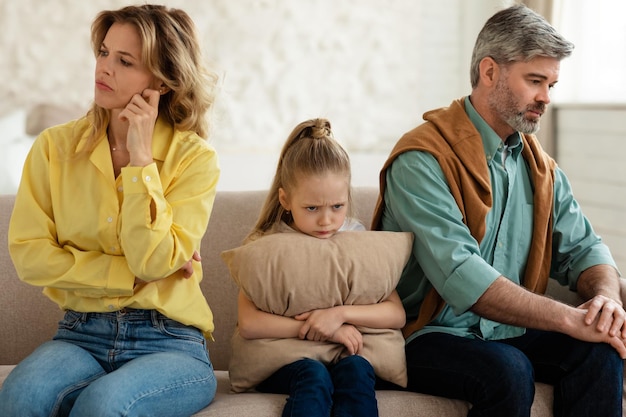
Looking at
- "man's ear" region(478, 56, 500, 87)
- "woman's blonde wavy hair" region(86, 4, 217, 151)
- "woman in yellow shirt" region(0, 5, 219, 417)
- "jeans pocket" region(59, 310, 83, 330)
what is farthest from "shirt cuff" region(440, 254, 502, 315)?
"jeans pocket" region(59, 310, 83, 330)

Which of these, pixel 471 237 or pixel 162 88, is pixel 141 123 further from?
pixel 471 237

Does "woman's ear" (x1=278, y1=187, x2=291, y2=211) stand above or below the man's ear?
below

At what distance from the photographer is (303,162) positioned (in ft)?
6.64

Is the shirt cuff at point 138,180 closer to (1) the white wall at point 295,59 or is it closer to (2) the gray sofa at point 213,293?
(2) the gray sofa at point 213,293

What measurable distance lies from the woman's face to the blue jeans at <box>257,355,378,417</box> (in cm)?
74

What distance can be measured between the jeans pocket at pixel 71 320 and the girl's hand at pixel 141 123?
0.38 m

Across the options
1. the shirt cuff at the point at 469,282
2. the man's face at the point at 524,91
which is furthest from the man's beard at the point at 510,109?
the shirt cuff at the point at 469,282

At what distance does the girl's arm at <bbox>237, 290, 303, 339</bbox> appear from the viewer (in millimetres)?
1988

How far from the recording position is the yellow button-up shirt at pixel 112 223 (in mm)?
1833

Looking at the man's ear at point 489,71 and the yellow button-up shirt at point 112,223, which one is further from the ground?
the man's ear at point 489,71

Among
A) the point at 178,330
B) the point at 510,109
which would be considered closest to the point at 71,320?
the point at 178,330

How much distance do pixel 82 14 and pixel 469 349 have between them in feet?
9.15

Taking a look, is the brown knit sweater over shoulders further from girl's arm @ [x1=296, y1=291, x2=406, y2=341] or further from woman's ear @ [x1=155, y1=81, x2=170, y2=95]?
woman's ear @ [x1=155, y1=81, x2=170, y2=95]

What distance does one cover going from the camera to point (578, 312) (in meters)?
2.00
